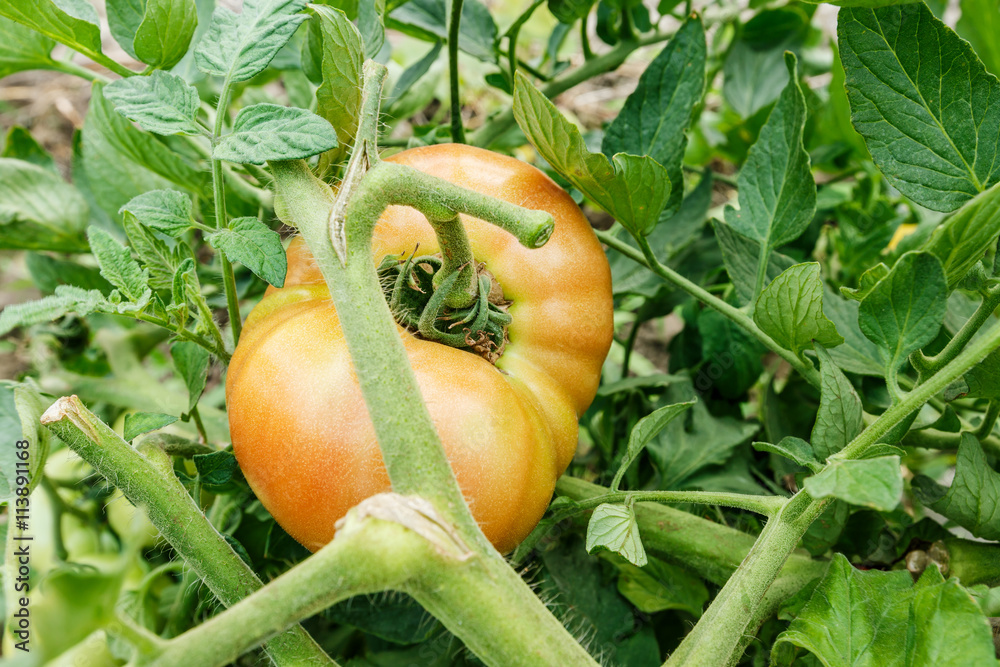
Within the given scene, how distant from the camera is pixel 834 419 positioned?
20.4 inches

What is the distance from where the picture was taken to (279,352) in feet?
1.61

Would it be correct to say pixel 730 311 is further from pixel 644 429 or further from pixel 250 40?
pixel 250 40

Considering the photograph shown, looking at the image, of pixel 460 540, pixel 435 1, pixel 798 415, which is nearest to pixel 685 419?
pixel 798 415

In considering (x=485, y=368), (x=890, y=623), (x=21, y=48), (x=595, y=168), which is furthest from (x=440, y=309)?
(x=21, y=48)

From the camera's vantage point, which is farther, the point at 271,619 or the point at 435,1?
the point at 435,1

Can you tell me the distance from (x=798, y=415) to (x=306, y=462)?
630 millimetres

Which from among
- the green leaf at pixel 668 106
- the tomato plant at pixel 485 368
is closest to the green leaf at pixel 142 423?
the tomato plant at pixel 485 368

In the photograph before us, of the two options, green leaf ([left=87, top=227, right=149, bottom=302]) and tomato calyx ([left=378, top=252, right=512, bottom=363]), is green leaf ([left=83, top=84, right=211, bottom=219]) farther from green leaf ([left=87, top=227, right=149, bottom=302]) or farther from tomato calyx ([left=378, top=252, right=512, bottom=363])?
tomato calyx ([left=378, top=252, right=512, bottom=363])

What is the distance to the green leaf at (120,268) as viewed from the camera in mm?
534

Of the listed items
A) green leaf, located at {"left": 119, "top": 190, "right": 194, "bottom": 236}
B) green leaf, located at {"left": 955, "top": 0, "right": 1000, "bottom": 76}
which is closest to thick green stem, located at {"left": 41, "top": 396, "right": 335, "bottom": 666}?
green leaf, located at {"left": 119, "top": 190, "right": 194, "bottom": 236}

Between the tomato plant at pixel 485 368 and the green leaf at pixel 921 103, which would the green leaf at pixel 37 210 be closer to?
the tomato plant at pixel 485 368

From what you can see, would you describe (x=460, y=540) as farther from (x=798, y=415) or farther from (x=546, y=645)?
(x=798, y=415)

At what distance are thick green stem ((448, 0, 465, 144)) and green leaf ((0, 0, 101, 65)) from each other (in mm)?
307

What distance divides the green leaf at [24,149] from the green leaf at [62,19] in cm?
35
